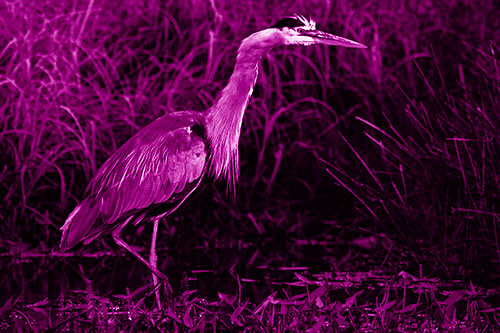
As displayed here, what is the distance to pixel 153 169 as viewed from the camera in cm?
605

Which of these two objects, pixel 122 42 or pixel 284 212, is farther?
pixel 122 42

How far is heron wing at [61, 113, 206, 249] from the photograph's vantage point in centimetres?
598

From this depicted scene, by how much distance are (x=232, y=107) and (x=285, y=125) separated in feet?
5.96

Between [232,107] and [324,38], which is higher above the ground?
[324,38]

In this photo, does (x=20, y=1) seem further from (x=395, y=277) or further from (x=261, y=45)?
(x=395, y=277)

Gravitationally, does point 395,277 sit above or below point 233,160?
below

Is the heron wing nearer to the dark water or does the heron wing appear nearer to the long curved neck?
the long curved neck

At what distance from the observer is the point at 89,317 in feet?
15.7

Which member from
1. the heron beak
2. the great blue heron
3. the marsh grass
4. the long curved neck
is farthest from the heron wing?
the heron beak

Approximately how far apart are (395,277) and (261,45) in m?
1.56

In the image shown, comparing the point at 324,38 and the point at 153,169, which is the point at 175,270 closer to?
the point at 153,169

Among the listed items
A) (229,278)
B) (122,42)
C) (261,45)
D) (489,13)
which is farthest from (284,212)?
(489,13)

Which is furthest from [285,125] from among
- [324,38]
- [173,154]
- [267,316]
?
[267,316]

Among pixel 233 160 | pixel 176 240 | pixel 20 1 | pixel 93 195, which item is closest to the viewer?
pixel 93 195
